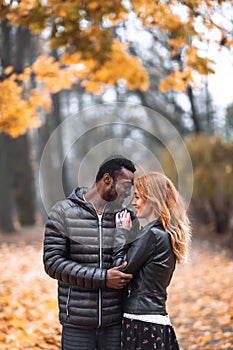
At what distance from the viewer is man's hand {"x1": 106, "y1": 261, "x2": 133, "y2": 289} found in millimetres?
2951

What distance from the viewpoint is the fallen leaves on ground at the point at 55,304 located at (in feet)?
18.0

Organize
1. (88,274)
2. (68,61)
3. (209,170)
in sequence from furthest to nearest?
(209,170) < (68,61) < (88,274)

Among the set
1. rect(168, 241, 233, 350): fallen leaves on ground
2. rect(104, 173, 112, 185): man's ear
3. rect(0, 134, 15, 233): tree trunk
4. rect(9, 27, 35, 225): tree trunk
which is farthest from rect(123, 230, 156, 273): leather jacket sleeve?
rect(9, 27, 35, 225): tree trunk

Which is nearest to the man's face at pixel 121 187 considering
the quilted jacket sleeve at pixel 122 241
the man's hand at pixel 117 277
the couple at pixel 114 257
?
the couple at pixel 114 257

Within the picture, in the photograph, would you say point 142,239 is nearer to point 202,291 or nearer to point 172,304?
point 172,304

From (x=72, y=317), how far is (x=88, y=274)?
0.96ft

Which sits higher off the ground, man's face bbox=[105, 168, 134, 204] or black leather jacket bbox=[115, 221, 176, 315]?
man's face bbox=[105, 168, 134, 204]

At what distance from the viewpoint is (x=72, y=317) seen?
305 centimetres

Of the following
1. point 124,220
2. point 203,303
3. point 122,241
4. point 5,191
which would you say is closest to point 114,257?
point 122,241

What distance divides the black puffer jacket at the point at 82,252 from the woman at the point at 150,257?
81mm

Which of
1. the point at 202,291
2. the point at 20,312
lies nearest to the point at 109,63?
the point at 202,291

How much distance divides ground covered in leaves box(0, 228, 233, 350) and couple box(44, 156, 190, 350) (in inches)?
85.6

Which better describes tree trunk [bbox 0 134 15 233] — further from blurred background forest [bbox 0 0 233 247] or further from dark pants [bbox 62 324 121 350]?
dark pants [bbox 62 324 121 350]

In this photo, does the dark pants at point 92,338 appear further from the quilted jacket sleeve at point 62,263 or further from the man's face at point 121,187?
the man's face at point 121,187
